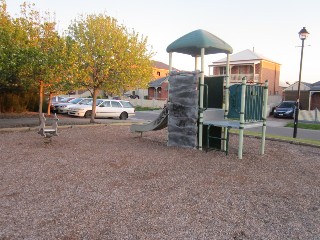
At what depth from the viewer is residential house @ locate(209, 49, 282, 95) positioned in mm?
38500

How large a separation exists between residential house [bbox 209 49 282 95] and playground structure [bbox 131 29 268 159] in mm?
28372

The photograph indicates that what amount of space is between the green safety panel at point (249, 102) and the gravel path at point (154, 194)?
135 centimetres

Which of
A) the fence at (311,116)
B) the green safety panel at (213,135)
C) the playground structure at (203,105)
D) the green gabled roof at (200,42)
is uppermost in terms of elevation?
the green gabled roof at (200,42)

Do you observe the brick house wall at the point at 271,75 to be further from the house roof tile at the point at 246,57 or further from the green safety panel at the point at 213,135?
the green safety panel at the point at 213,135

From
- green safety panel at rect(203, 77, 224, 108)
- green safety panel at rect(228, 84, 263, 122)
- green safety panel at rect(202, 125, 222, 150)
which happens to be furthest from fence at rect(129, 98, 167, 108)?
green safety panel at rect(228, 84, 263, 122)

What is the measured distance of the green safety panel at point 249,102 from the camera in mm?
9172

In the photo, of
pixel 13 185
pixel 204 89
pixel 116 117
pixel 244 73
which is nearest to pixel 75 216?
pixel 13 185

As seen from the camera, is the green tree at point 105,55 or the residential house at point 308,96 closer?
the green tree at point 105,55

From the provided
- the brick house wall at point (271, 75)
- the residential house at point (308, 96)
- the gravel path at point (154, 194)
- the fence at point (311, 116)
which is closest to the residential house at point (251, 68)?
the brick house wall at point (271, 75)

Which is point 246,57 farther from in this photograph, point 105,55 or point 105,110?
point 105,55

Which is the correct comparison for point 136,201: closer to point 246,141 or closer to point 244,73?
point 246,141

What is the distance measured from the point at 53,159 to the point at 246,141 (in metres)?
8.14

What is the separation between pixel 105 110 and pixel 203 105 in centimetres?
1223

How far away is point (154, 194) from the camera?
5.18 meters
